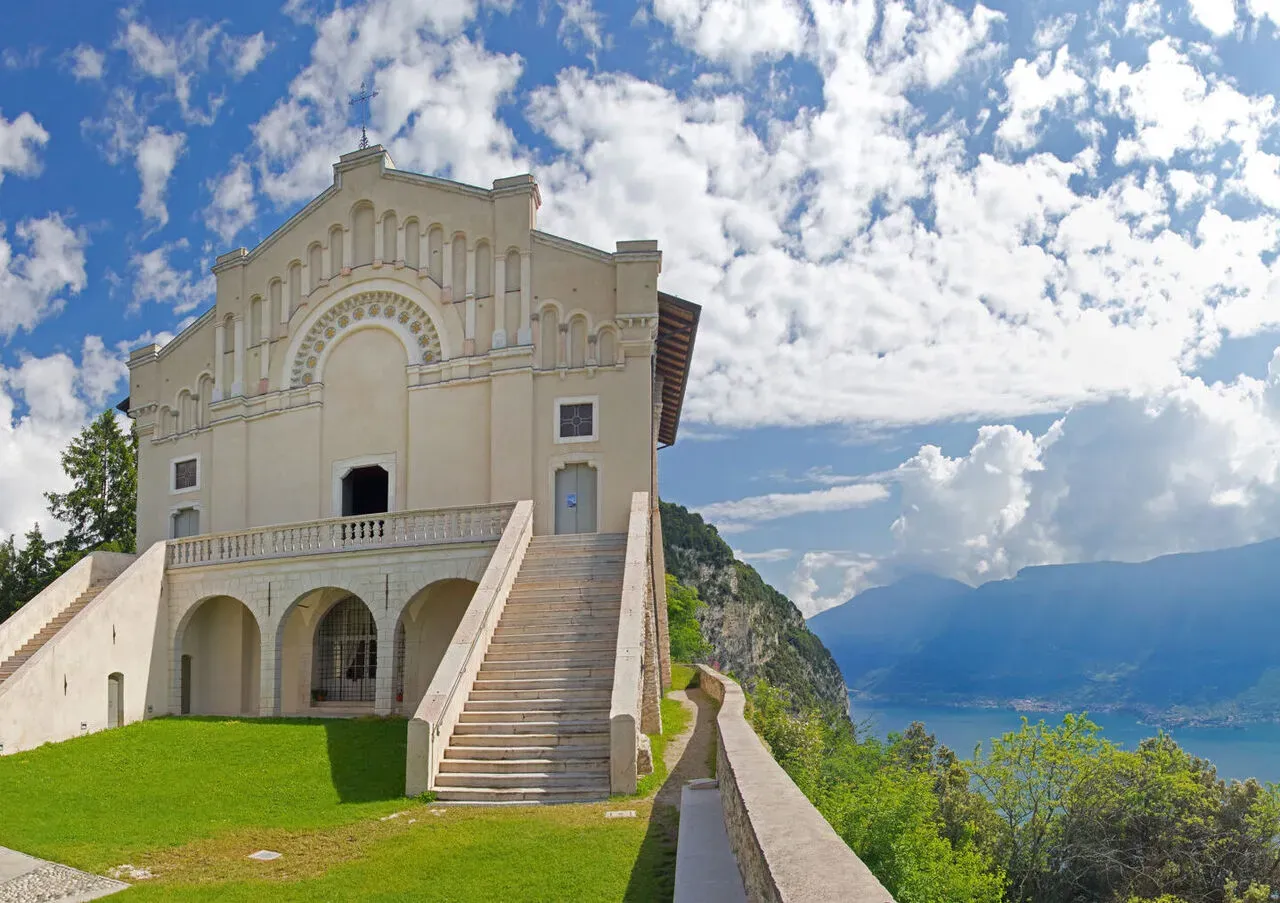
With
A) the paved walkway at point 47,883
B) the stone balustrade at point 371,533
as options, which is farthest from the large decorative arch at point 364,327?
the paved walkway at point 47,883

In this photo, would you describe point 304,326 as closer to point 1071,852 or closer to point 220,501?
point 220,501

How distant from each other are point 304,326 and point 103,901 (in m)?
20.8

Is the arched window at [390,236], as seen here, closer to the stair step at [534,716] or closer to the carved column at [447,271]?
the carved column at [447,271]

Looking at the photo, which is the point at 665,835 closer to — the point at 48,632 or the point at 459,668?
the point at 459,668

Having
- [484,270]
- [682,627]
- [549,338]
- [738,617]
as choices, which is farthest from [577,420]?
[738,617]

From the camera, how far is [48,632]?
2328 cm

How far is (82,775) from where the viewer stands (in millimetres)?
16203

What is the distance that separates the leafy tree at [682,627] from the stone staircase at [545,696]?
2454cm

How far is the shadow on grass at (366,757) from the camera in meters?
14.1

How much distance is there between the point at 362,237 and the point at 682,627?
1030 inches

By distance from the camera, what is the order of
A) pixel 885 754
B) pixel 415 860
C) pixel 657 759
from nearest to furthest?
pixel 415 860, pixel 657 759, pixel 885 754

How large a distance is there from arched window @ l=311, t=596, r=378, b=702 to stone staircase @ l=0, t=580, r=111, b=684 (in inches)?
211

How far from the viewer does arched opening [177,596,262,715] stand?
86.2 feet

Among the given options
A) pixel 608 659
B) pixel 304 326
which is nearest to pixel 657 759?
pixel 608 659
